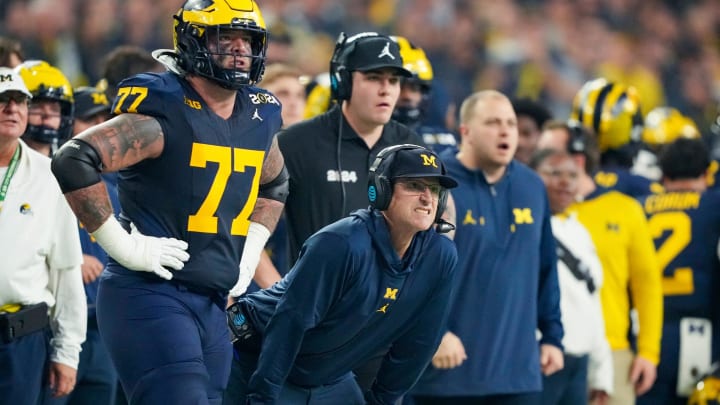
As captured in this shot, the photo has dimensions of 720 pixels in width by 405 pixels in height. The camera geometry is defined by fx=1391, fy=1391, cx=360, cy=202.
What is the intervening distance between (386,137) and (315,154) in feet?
1.15

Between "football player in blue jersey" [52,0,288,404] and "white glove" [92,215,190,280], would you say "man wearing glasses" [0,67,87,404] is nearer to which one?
"football player in blue jersey" [52,0,288,404]

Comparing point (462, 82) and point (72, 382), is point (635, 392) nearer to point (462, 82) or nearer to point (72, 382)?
point (72, 382)

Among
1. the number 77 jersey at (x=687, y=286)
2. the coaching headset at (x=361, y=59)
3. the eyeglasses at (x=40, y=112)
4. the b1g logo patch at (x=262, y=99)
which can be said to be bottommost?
the number 77 jersey at (x=687, y=286)

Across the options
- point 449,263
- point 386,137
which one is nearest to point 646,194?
point 386,137

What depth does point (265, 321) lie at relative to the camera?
5.24 meters

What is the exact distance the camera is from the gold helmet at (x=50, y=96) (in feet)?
21.8

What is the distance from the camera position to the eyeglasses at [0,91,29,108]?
578cm

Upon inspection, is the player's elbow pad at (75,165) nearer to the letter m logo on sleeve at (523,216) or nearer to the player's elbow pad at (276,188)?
the player's elbow pad at (276,188)

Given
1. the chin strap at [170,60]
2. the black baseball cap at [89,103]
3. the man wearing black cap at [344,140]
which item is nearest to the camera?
the chin strap at [170,60]

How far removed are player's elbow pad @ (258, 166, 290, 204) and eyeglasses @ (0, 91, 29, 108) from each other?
3.72ft

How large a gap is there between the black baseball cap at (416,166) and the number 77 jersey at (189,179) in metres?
0.58

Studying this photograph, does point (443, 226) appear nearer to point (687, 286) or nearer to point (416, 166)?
point (416, 166)

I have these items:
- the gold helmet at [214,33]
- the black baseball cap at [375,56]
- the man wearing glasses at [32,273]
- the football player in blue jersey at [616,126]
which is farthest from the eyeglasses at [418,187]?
the football player in blue jersey at [616,126]

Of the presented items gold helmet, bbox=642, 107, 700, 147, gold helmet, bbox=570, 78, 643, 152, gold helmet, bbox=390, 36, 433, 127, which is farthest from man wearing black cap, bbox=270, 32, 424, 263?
gold helmet, bbox=642, 107, 700, 147
